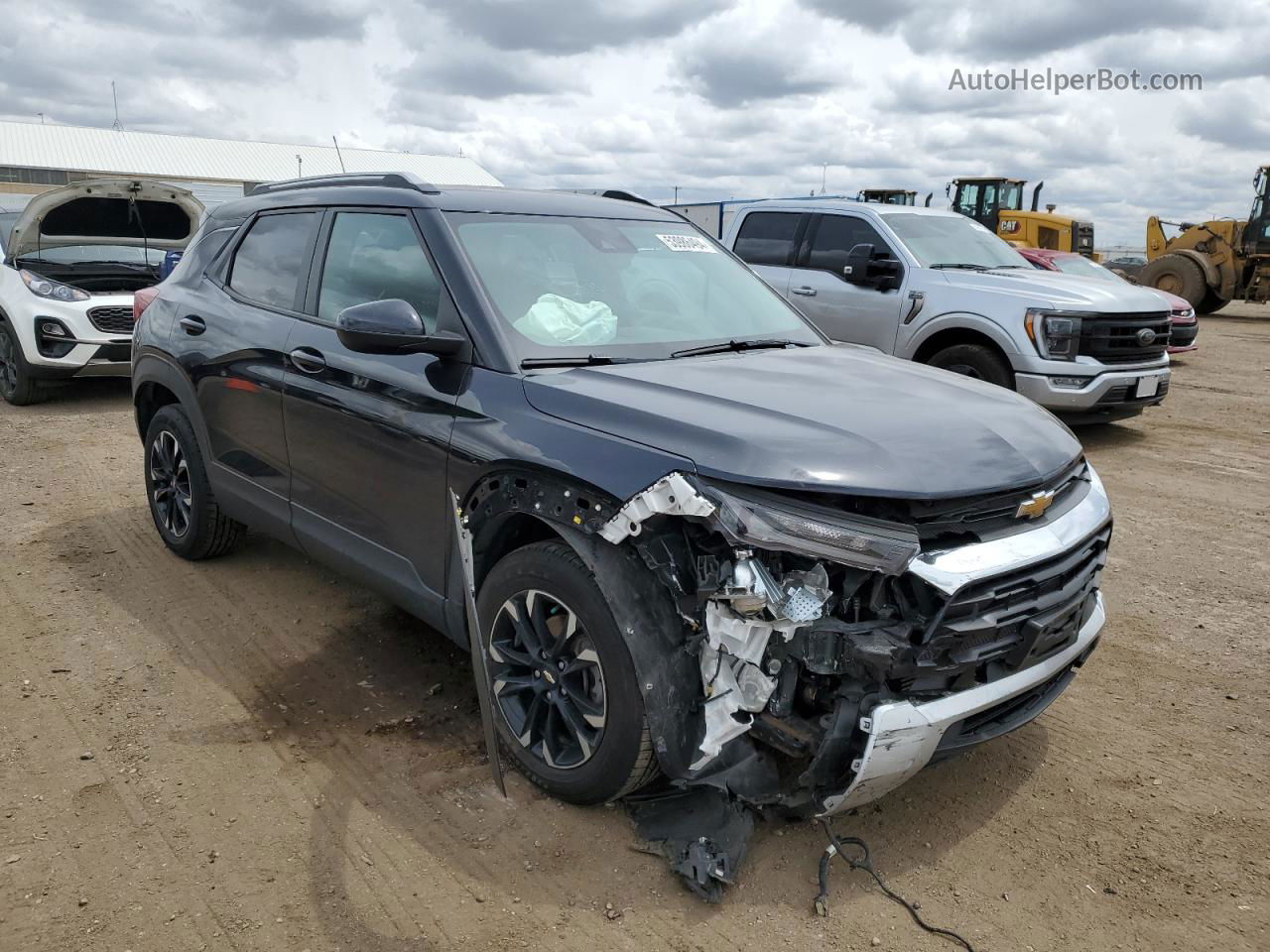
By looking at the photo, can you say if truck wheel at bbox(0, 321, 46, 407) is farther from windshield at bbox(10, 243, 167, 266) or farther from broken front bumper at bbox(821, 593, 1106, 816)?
broken front bumper at bbox(821, 593, 1106, 816)

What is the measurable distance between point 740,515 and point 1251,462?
712cm

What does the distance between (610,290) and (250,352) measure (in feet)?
5.58

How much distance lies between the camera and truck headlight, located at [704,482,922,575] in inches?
92.7

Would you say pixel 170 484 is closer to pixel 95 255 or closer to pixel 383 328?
pixel 383 328

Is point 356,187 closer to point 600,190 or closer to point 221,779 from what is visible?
point 600,190

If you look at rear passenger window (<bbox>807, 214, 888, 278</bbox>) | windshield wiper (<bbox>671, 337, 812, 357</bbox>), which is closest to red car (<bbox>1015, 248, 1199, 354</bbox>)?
rear passenger window (<bbox>807, 214, 888, 278</bbox>)

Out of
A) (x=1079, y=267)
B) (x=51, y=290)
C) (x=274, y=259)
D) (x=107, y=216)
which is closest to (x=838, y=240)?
(x=274, y=259)

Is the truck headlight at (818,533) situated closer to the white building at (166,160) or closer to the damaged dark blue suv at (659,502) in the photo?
the damaged dark blue suv at (659,502)

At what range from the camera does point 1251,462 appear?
301 inches

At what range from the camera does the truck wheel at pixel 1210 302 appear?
22.2 m

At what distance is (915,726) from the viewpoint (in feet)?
7.86

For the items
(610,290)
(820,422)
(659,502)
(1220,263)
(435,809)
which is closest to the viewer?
(659,502)

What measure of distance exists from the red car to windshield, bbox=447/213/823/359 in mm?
8818

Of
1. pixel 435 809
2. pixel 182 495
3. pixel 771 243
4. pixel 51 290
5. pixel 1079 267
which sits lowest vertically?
pixel 435 809
